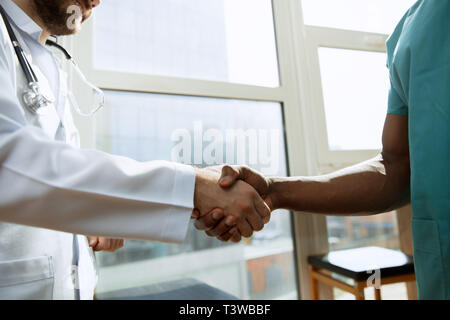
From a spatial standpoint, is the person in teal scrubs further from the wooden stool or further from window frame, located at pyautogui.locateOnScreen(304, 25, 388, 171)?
window frame, located at pyautogui.locateOnScreen(304, 25, 388, 171)

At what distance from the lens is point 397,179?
32.7 inches

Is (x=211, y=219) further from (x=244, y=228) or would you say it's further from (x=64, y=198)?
(x=64, y=198)

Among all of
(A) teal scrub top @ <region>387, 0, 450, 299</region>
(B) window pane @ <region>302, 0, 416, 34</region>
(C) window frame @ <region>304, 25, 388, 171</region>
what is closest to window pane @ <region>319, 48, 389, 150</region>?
(C) window frame @ <region>304, 25, 388, 171</region>

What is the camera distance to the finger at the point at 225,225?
2.33ft

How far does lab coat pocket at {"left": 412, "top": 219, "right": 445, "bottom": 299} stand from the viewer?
58 centimetres

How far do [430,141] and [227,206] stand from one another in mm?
456

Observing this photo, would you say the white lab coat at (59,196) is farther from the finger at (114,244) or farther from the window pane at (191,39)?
A: the window pane at (191,39)

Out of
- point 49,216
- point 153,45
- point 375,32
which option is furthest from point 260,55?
point 49,216

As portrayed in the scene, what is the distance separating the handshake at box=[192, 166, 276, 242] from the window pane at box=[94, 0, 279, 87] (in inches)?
35.3

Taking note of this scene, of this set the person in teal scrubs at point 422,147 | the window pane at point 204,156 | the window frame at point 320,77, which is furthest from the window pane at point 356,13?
the person in teal scrubs at point 422,147

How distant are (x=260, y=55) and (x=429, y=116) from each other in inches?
45.4

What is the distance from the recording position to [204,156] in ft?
4.38

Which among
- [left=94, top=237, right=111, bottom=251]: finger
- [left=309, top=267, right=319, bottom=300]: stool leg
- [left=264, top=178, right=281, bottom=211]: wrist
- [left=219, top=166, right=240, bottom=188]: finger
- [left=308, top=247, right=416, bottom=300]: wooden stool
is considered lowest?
[left=309, top=267, right=319, bottom=300]: stool leg

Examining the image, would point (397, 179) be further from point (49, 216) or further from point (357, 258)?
point (49, 216)
